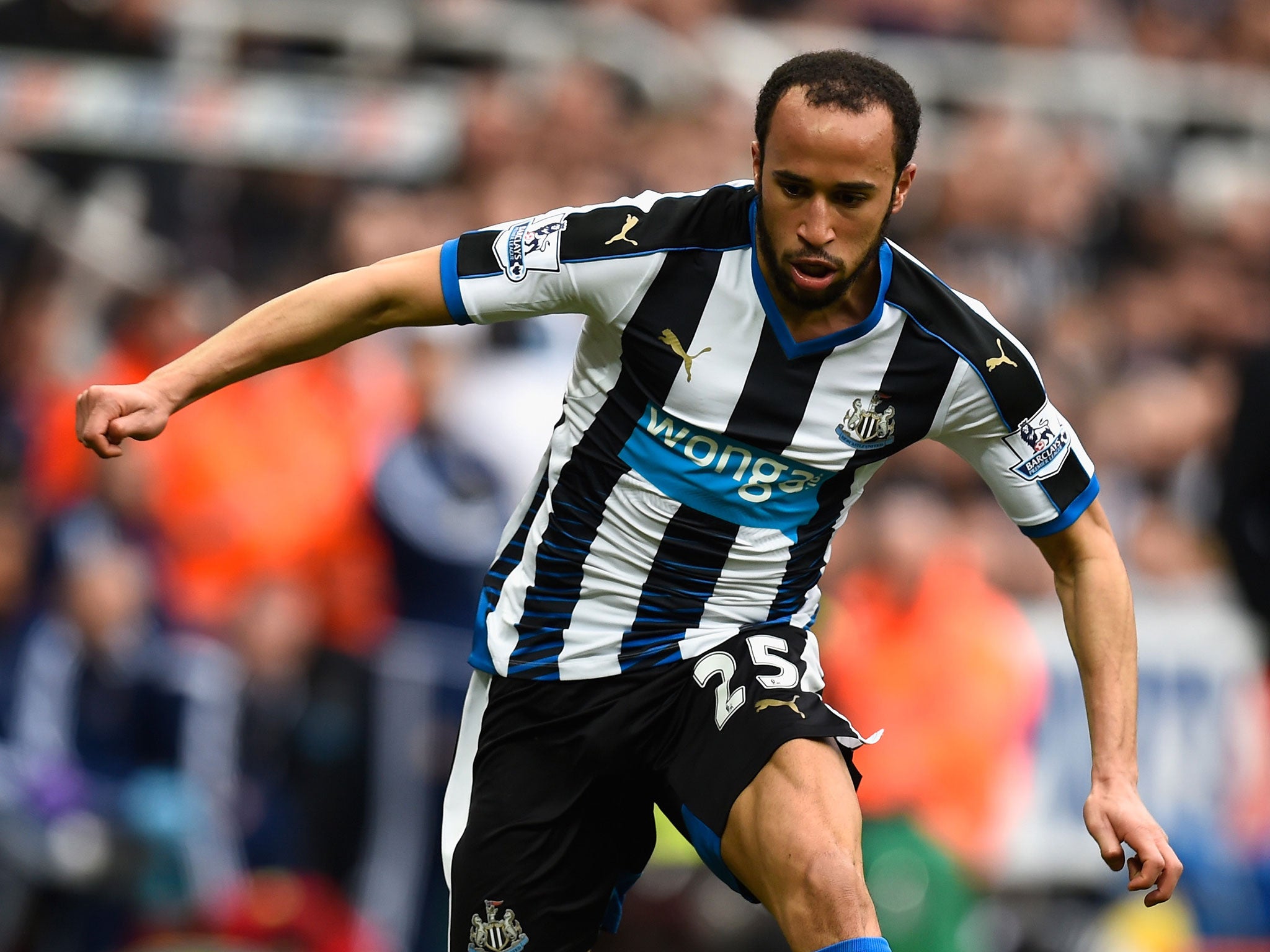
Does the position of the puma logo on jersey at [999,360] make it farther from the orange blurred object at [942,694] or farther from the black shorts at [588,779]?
the orange blurred object at [942,694]

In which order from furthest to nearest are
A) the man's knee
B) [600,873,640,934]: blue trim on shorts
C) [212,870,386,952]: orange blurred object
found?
[212,870,386,952]: orange blurred object, [600,873,640,934]: blue trim on shorts, the man's knee

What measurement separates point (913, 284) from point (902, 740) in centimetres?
381

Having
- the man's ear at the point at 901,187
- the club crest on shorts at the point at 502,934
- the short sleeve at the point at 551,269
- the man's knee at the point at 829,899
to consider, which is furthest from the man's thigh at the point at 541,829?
the man's ear at the point at 901,187

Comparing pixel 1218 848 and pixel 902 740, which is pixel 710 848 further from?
pixel 1218 848

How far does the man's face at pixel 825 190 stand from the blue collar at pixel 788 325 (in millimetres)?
112

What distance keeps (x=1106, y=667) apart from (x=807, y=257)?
3.79 feet

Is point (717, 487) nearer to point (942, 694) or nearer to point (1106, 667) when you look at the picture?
point (1106, 667)

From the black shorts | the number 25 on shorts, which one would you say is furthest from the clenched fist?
the number 25 on shorts

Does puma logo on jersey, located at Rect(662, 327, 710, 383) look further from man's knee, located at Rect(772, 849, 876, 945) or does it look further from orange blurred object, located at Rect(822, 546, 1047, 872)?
orange blurred object, located at Rect(822, 546, 1047, 872)

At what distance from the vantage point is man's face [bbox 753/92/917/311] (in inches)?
141

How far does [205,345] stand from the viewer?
367 centimetres

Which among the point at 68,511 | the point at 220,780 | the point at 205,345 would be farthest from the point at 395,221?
the point at 205,345

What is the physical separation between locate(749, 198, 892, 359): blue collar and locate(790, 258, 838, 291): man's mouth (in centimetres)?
17

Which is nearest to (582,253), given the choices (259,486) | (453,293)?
(453,293)
